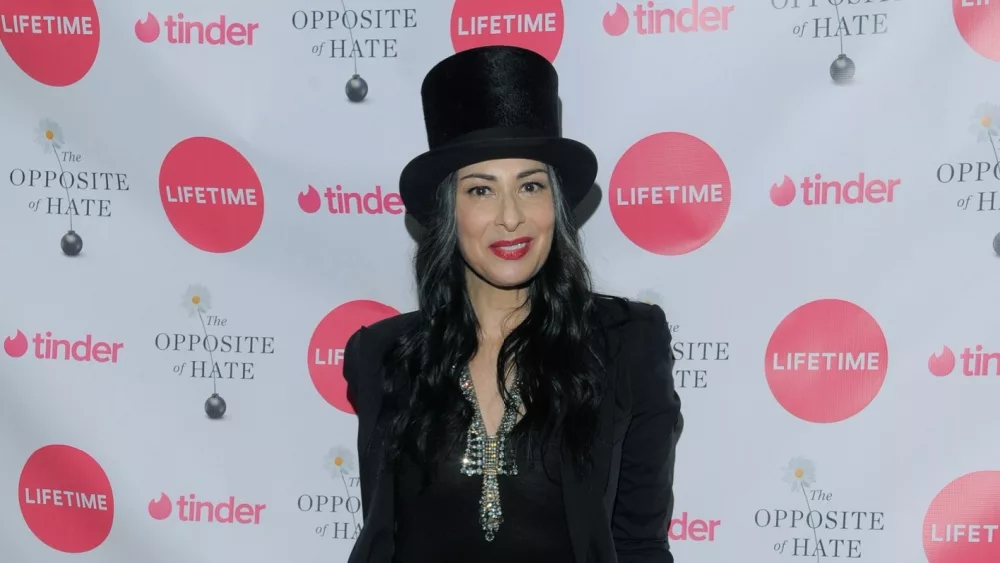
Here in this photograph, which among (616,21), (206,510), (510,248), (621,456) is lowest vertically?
(206,510)

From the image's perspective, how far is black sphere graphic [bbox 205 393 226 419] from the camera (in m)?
2.43

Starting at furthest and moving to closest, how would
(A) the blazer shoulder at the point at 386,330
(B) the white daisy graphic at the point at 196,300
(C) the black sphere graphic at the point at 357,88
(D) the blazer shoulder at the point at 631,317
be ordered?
(B) the white daisy graphic at the point at 196,300
(C) the black sphere graphic at the point at 357,88
(A) the blazer shoulder at the point at 386,330
(D) the blazer shoulder at the point at 631,317

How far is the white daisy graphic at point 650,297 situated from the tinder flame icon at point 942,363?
2.00 feet

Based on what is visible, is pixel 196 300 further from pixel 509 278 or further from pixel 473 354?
pixel 509 278

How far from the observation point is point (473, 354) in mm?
Result: 1963

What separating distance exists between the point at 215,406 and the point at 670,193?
128 centimetres

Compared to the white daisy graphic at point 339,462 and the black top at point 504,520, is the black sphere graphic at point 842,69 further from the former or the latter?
the white daisy graphic at point 339,462

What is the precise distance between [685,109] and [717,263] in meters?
0.37

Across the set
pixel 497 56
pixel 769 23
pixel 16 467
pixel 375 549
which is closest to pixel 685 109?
Answer: pixel 769 23

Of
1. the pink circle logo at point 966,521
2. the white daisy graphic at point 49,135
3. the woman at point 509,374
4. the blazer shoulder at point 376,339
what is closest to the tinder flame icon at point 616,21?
the woman at point 509,374

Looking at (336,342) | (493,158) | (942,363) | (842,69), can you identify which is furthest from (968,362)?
(336,342)

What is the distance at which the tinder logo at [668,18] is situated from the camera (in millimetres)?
2148

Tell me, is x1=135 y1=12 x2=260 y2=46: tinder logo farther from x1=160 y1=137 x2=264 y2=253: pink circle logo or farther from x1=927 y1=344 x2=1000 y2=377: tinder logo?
x1=927 y1=344 x2=1000 y2=377: tinder logo

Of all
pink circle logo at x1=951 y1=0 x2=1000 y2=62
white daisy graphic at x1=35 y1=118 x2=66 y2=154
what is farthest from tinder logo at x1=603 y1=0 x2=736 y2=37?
white daisy graphic at x1=35 y1=118 x2=66 y2=154
